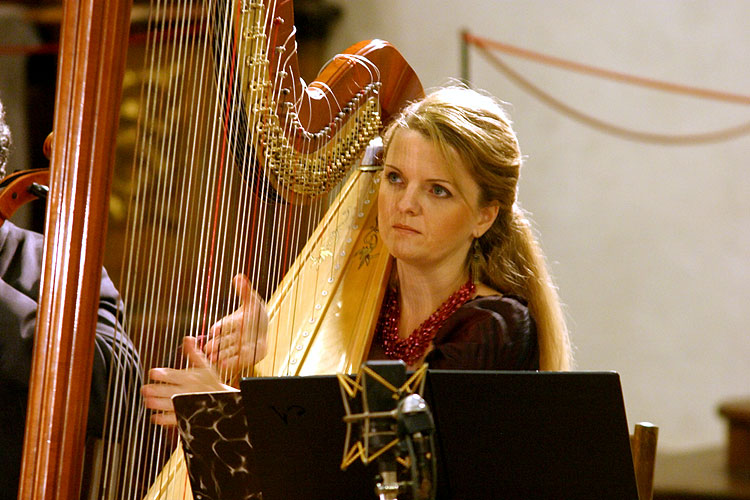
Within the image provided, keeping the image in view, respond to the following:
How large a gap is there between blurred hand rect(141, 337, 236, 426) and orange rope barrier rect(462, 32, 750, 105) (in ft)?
11.3

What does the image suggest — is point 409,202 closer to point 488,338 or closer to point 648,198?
point 488,338

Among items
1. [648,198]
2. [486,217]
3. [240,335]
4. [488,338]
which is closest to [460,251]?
[486,217]

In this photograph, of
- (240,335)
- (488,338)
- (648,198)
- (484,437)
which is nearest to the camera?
(484,437)

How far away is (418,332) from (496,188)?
307 mm

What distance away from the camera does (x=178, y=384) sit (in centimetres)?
125

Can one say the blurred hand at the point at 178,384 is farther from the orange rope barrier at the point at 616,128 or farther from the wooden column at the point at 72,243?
the orange rope barrier at the point at 616,128

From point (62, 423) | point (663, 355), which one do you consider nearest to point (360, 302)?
point (62, 423)

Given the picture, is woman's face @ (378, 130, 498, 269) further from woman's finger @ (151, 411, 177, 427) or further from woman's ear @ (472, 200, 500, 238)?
woman's finger @ (151, 411, 177, 427)

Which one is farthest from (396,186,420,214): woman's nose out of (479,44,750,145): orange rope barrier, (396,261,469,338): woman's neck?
(479,44,750,145): orange rope barrier

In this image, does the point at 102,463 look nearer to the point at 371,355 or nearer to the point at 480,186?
the point at 371,355

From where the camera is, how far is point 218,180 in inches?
52.7

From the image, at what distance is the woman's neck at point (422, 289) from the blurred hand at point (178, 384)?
2.03ft

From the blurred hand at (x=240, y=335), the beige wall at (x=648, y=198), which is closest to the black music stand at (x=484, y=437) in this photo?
the blurred hand at (x=240, y=335)

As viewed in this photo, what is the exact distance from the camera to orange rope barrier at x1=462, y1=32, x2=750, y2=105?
4.23 m
